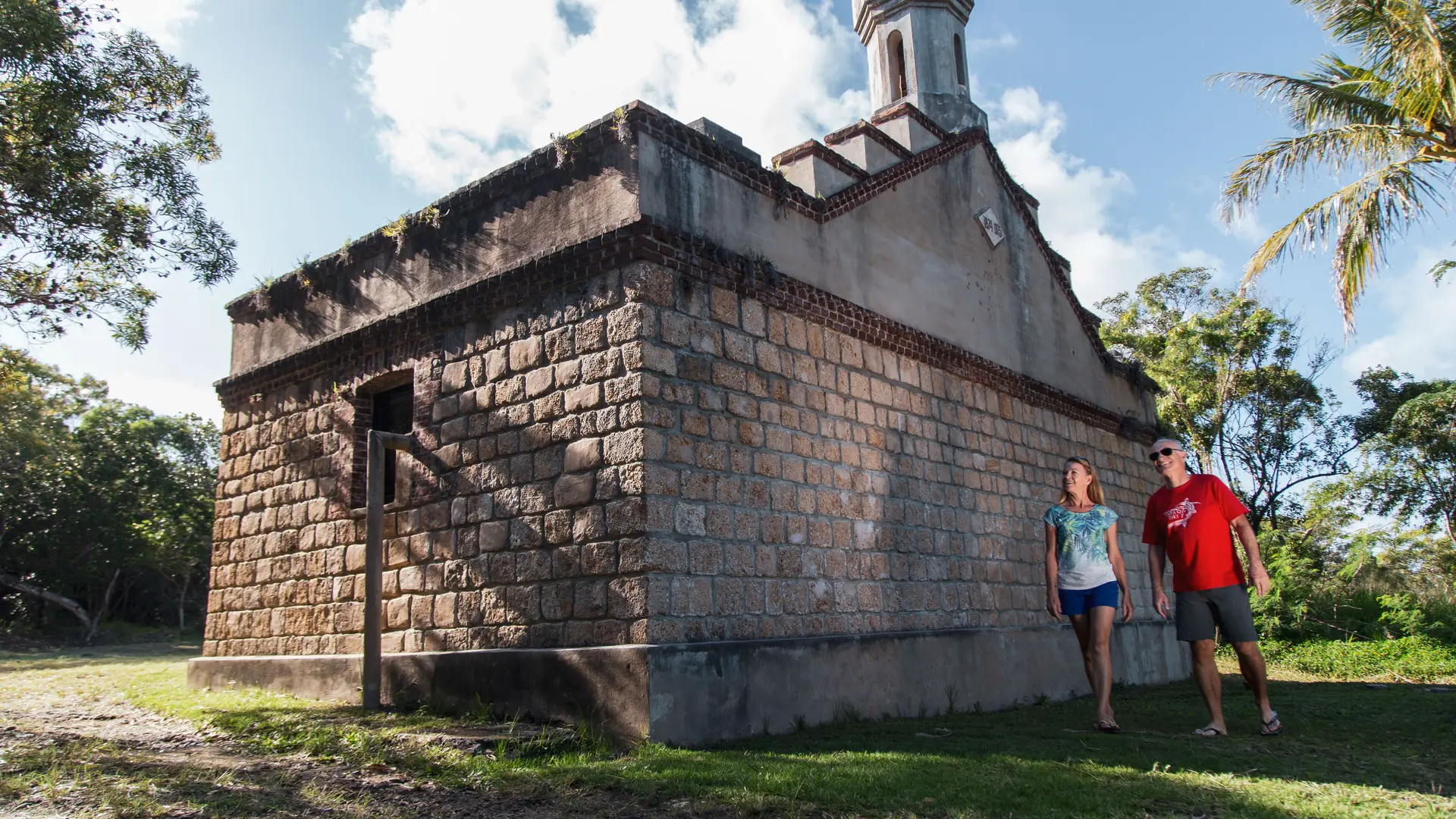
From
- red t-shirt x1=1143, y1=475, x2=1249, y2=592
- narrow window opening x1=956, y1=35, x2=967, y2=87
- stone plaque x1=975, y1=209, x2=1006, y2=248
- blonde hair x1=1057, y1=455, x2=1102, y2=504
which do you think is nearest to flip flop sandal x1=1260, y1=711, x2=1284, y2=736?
red t-shirt x1=1143, y1=475, x2=1249, y2=592

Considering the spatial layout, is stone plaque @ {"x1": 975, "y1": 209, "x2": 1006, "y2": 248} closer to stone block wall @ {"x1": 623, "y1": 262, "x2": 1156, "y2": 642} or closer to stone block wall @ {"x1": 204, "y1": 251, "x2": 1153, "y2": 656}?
stone block wall @ {"x1": 623, "y1": 262, "x2": 1156, "y2": 642}

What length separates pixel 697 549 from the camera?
6824 millimetres

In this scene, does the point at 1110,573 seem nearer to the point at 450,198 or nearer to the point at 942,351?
the point at 942,351

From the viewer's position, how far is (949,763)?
5.36m

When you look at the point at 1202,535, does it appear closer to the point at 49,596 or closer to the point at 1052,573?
the point at 1052,573

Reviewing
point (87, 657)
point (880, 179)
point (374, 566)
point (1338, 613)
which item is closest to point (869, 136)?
point (880, 179)

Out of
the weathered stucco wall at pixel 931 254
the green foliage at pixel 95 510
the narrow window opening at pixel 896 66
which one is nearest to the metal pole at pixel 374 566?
the weathered stucco wall at pixel 931 254

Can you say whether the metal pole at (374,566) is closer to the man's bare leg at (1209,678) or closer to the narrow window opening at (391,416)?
the narrow window opening at (391,416)

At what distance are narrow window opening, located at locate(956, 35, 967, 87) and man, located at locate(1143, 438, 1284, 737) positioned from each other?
7.74 m

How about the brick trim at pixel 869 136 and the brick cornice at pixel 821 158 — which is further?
the brick trim at pixel 869 136

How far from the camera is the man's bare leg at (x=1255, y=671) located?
6.23m

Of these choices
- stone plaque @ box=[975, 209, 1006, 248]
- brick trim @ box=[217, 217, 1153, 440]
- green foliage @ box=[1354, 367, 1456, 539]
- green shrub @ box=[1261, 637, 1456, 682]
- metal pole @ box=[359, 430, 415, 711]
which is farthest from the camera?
green foliage @ box=[1354, 367, 1456, 539]

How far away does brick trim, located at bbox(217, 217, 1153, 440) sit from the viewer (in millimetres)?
7133

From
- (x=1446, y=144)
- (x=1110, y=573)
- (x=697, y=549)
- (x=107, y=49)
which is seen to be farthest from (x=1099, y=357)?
(x=107, y=49)
